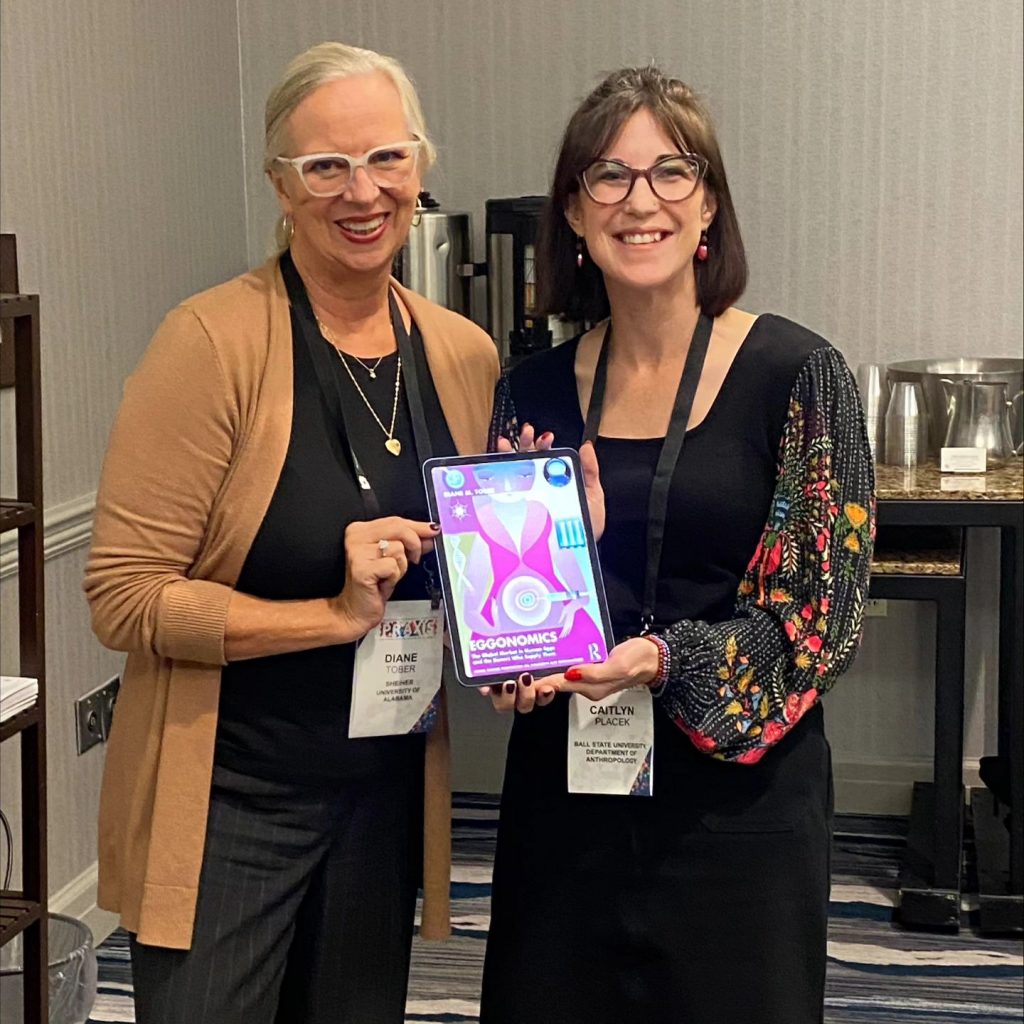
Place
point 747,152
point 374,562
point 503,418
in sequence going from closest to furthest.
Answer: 1. point 374,562
2. point 503,418
3. point 747,152

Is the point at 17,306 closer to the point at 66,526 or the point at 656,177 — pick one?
the point at 656,177

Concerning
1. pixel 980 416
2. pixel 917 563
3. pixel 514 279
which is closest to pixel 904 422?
pixel 980 416

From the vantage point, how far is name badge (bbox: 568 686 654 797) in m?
1.66

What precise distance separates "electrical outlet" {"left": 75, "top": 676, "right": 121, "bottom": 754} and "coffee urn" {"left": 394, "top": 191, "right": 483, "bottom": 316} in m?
1.18

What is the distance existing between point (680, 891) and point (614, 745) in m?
0.19

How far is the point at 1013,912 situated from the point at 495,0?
2.53 meters

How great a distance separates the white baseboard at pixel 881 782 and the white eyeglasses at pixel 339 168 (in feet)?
8.61

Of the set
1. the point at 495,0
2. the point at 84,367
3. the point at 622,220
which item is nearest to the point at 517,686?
the point at 622,220

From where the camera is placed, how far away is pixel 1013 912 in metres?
3.11

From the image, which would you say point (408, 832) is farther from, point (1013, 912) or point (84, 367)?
point (1013, 912)

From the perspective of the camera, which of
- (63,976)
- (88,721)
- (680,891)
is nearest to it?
(680,891)

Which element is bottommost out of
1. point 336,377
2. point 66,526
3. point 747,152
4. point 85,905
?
point 85,905

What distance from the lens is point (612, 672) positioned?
5.21 ft

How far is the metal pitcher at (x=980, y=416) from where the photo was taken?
332cm
